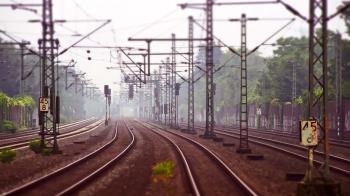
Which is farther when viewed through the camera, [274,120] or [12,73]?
[12,73]

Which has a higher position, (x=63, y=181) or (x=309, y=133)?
(x=309, y=133)

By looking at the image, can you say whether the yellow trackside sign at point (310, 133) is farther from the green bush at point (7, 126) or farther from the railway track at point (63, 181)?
the green bush at point (7, 126)

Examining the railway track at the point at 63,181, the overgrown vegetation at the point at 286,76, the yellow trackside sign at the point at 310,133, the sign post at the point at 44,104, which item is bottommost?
the railway track at the point at 63,181

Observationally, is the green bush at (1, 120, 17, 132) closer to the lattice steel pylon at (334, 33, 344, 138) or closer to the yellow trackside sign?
the lattice steel pylon at (334, 33, 344, 138)

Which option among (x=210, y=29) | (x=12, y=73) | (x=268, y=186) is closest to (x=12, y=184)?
(x=268, y=186)

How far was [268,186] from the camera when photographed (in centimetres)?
1844

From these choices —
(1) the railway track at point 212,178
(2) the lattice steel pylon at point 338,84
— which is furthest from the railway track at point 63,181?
(2) the lattice steel pylon at point 338,84

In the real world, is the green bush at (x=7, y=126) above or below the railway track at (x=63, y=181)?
above

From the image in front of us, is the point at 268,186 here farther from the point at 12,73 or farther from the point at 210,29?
the point at 12,73

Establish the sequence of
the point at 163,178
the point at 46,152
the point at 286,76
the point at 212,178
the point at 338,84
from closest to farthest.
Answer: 1. the point at 163,178
2. the point at 212,178
3. the point at 46,152
4. the point at 338,84
5. the point at 286,76

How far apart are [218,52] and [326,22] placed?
161m

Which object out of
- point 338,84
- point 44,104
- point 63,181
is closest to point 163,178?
point 63,181

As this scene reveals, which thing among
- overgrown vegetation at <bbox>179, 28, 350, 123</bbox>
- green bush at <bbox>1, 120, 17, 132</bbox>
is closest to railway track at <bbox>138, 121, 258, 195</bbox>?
overgrown vegetation at <bbox>179, 28, 350, 123</bbox>

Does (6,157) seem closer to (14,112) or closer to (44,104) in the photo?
(44,104)
